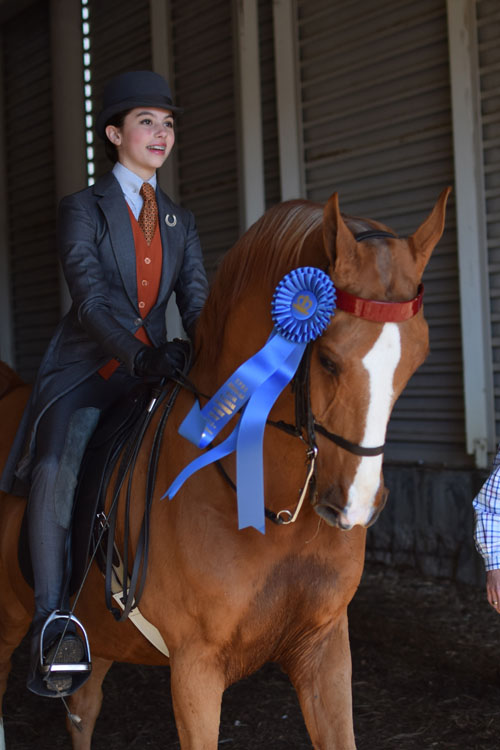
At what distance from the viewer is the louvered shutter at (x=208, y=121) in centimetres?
695

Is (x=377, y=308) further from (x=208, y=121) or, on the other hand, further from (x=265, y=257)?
(x=208, y=121)

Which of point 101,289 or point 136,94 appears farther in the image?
point 136,94

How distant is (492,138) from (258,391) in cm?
371

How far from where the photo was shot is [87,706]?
3.35m

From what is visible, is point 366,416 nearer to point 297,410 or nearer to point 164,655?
point 297,410

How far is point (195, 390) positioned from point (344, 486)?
26.8 inches

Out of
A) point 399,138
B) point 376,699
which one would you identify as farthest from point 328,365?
point 399,138

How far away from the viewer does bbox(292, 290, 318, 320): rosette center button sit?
191 centimetres

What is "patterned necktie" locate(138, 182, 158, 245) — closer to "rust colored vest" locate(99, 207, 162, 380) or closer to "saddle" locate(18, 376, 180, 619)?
"rust colored vest" locate(99, 207, 162, 380)

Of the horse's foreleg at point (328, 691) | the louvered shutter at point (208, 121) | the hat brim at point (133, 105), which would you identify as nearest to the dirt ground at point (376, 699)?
the horse's foreleg at point (328, 691)

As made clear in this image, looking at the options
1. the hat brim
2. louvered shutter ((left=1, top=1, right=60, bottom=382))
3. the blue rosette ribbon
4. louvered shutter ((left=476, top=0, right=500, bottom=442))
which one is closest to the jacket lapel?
the hat brim

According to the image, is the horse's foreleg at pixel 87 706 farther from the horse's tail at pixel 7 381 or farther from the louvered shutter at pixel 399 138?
the louvered shutter at pixel 399 138

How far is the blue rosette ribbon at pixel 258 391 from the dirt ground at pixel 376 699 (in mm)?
1847

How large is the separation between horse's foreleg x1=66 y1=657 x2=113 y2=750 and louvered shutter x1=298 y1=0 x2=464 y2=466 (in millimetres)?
3011
